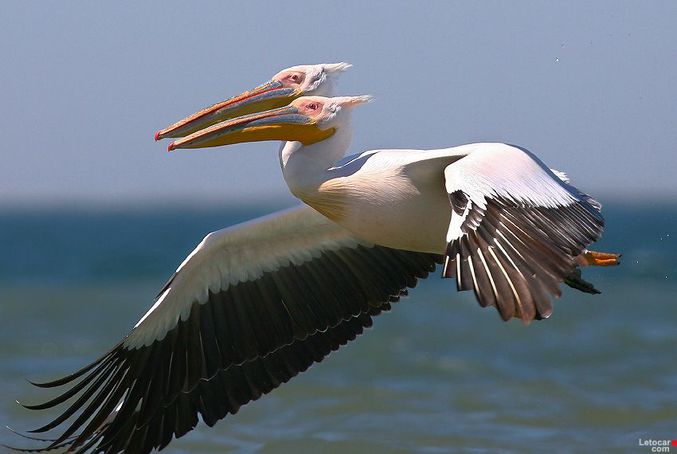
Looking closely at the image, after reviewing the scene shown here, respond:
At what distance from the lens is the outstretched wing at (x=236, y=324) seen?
7293 mm

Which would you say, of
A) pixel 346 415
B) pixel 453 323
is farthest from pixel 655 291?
pixel 346 415

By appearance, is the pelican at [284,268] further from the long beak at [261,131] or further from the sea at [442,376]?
the sea at [442,376]

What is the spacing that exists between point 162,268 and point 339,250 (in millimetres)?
27791

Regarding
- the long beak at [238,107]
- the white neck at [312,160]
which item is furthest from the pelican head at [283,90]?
the white neck at [312,160]

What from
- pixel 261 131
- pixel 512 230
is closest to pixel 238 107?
pixel 261 131

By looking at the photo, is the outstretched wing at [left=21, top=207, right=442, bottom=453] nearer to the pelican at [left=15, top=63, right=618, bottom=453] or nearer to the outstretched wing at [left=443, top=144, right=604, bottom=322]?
the pelican at [left=15, top=63, right=618, bottom=453]

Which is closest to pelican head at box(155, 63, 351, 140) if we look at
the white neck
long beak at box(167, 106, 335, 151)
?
long beak at box(167, 106, 335, 151)

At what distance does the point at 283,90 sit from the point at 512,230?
9.15 feet

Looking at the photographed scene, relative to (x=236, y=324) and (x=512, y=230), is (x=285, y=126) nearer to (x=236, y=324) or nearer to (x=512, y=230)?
(x=236, y=324)

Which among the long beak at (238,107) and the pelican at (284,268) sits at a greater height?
the long beak at (238,107)

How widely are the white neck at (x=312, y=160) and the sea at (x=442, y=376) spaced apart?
445 centimetres

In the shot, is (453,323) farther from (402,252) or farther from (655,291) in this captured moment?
(402,252)

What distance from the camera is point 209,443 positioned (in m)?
11.0

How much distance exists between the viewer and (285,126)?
6.98m
